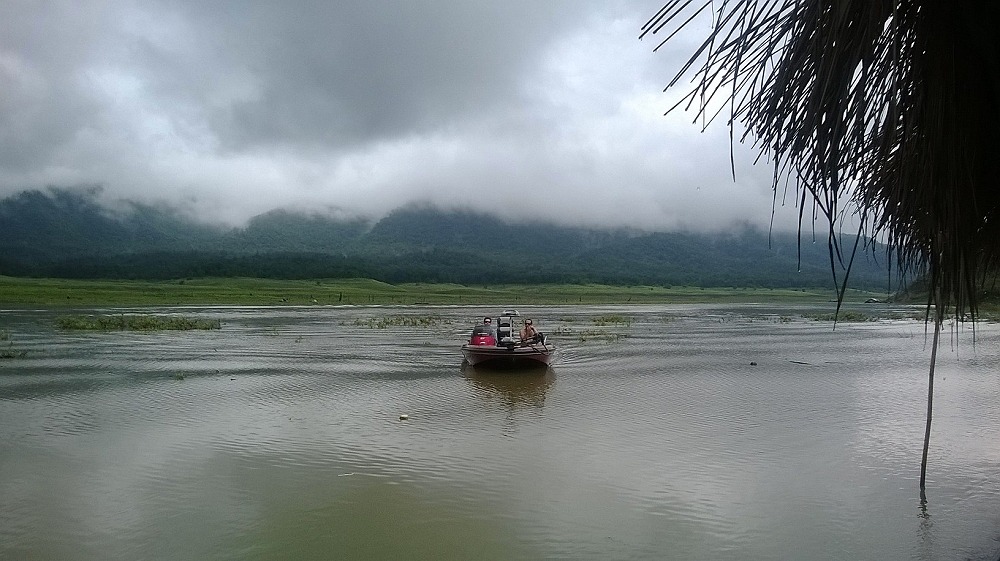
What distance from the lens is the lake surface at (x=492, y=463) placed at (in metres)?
9.62

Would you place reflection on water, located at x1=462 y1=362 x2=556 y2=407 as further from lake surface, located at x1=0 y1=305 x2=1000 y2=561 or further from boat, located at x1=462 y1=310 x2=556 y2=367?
boat, located at x1=462 y1=310 x2=556 y2=367

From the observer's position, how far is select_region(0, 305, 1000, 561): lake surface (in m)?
9.62

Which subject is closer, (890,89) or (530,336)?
(890,89)

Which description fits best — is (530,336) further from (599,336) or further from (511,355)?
(599,336)

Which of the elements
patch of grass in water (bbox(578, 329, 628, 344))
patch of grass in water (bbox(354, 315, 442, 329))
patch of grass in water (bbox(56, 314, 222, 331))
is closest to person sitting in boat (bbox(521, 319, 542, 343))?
patch of grass in water (bbox(578, 329, 628, 344))

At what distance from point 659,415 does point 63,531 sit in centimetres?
1308

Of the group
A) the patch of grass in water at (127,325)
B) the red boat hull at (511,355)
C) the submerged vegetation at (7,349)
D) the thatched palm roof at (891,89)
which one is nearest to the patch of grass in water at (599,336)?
the red boat hull at (511,355)

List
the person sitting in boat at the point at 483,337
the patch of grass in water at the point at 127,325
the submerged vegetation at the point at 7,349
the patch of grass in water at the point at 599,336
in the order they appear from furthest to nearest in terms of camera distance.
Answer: the patch of grass in water at the point at 127,325 → the patch of grass in water at the point at 599,336 → the submerged vegetation at the point at 7,349 → the person sitting in boat at the point at 483,337

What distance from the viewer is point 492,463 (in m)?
13.4

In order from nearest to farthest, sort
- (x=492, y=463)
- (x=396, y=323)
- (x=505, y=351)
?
(x=492, y=463) → (x=505, y=351) → (x=396, y=323)

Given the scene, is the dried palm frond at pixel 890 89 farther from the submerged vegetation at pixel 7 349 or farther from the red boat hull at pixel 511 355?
the submerged vegetation at pixel 7 349

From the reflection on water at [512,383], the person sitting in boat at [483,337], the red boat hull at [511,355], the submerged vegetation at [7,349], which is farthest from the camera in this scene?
the submerged vegetation at [7,349]

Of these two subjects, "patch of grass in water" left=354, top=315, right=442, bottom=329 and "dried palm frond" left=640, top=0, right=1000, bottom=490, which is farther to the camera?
"patch of grass in water" left=354, top=315, right=442, bottom=329

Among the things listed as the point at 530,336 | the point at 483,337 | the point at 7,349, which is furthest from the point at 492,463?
the point at 7,349
